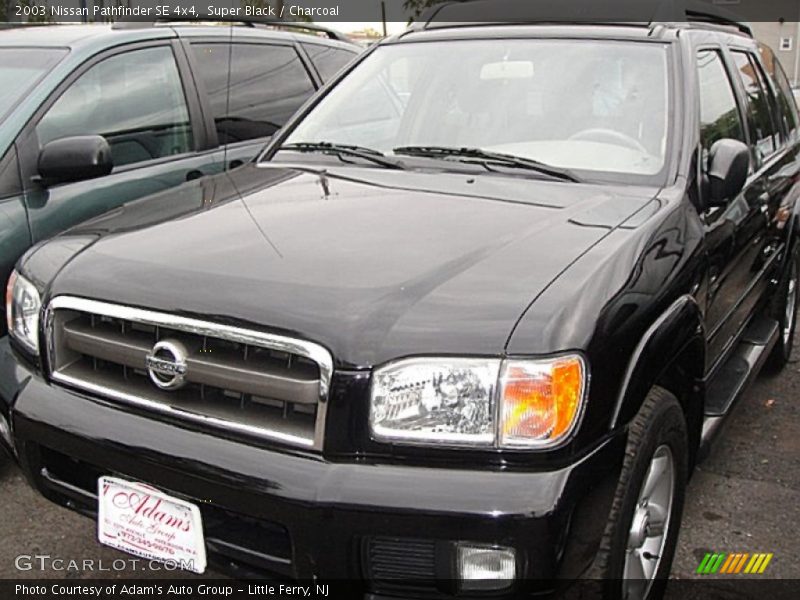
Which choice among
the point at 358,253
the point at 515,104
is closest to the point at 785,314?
the point at 515,104

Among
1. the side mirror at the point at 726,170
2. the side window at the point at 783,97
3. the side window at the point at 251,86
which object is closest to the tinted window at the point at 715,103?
the side mirror at the point at 726,170

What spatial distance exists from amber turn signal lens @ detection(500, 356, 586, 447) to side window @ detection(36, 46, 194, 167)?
8.49ft

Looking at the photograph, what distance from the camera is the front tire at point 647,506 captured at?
214 centimetres

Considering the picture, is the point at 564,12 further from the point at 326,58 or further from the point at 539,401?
the point at 539,401

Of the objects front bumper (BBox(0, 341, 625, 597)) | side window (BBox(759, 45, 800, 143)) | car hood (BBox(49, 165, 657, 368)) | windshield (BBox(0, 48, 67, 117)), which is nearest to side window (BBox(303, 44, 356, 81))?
windshield (BBox(0, 48, 67, 117))

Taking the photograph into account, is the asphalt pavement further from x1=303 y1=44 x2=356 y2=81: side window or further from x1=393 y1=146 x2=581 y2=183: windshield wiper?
x1=303 y1=44 x2=356 y2=81: side window

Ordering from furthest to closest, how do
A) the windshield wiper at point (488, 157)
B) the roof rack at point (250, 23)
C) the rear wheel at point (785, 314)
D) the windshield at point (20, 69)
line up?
1. the rear wheel at point (785, 314)
2. the roof rack at point (250, 23)
3. the windshield at point (20, 69)
4. the windshield wiper at point (488, 157)

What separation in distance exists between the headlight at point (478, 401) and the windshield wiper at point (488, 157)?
1155mm

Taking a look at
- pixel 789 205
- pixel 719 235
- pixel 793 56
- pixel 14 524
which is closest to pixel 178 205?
pixel 14 524

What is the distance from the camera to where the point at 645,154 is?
2.96 m

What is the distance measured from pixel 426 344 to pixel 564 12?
222cm

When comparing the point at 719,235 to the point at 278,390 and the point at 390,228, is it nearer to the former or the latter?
the point at 390,228

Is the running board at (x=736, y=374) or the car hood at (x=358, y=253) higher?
the car hood at (x=358, y=253)

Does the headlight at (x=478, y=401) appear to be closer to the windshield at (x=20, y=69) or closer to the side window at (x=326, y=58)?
the windshield at (x=20, y=69)
